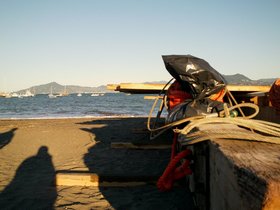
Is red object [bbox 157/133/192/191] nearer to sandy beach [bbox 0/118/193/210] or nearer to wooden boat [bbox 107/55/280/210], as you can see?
wooden boat [bbox 107/55/280/210]

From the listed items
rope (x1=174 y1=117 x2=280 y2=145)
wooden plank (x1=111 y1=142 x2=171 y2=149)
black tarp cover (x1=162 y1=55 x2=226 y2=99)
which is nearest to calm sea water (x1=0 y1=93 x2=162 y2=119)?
wooden plank (x1=111 y1=142 x2=171 y2=149)

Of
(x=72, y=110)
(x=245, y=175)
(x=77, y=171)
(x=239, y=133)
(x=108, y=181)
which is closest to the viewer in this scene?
(x=245, y=175)

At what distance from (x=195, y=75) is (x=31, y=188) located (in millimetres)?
3745

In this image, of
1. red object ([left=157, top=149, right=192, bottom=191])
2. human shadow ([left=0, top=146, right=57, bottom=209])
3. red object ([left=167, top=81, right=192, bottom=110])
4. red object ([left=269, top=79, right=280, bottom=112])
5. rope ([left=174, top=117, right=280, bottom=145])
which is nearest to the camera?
rope ([left=174, top=117, right=280, bottom=145])

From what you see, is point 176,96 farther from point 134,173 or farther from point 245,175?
point 245,175

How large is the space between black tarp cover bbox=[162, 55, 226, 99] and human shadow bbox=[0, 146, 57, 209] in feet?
9.65

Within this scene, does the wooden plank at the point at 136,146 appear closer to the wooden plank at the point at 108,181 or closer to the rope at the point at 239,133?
the wooden plank at the point at 108,181

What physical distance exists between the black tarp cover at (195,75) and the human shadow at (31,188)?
2943mm

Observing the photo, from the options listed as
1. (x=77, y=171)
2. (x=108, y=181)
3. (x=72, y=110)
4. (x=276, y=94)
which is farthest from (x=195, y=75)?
(x=72, y=110)

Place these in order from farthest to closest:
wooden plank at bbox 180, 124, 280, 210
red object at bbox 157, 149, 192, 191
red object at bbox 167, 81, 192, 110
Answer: red object at bbox 167, 81, 192, 110 → red object at bbox 157, 149, 192, 191 → wooden plank at bbox 180, 124, 280, 210

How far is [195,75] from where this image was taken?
4.47 metres

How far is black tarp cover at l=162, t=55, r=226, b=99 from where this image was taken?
4383 mm

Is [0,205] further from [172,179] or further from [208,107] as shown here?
[208,107]

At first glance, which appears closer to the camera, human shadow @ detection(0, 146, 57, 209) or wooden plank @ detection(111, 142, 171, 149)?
human shadow @ detection(0, 146, 57, 209)
